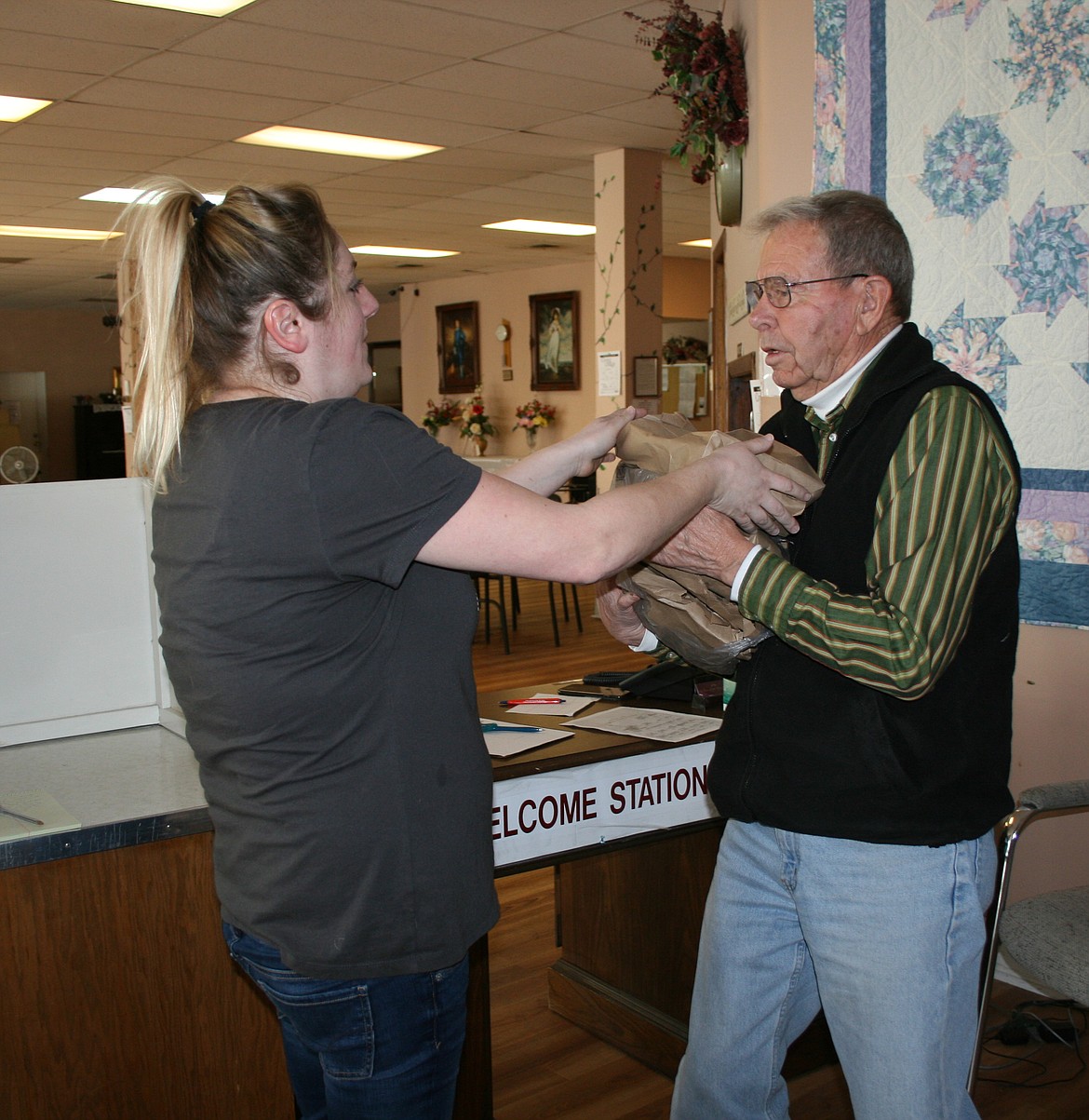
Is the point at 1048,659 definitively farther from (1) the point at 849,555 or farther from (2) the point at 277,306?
(2) the point at 277,306

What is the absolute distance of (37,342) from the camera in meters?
16.1

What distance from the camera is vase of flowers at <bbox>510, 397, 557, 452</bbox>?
38.1ft

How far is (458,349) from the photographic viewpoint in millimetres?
13266

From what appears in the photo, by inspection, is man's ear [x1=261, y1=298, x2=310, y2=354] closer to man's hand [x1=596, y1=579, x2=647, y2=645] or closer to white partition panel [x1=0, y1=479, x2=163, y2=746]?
man's hand [x1=596, y1=579, x2=647, y2=645]

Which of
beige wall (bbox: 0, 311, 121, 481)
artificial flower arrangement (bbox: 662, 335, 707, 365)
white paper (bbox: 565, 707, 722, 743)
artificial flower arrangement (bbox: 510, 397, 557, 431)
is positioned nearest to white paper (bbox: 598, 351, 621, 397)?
artificial flower arrangement (bbox: 662, 335, 707, 365)

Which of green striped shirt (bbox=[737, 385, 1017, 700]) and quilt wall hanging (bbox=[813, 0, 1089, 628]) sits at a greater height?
quilt wall hanging (bbox=[813, 0, 1089, 628])

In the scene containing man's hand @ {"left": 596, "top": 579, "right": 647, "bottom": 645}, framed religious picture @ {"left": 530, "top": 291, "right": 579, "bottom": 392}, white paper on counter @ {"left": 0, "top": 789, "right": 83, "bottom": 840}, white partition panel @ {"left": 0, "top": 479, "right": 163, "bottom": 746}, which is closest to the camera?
white paper on counter @ {"left": 0, "top": 789, "right": 83, "bottom": 840}

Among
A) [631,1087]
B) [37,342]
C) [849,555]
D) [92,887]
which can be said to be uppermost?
[37,342]

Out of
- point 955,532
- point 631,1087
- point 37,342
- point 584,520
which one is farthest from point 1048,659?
point 37,342

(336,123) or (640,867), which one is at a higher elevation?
(336,123)

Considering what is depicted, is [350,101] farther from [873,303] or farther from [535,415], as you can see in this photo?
[535,415]

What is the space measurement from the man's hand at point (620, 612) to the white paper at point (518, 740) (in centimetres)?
42

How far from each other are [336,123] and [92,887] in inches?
211

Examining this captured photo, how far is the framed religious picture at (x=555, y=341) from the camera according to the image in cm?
1173
